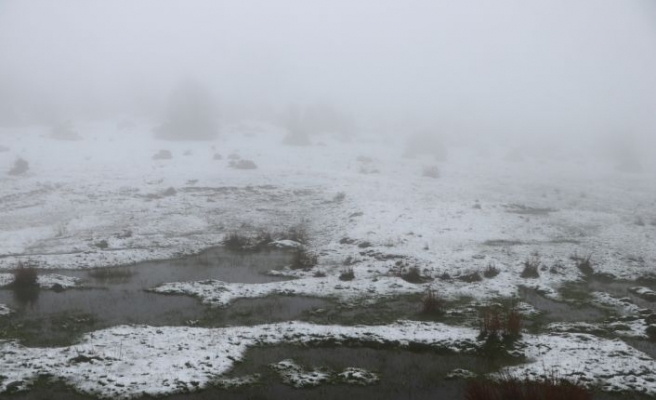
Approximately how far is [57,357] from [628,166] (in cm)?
6581

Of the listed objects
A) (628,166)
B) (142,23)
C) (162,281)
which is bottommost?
(162,281)

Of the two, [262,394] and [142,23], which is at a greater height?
[142,23]

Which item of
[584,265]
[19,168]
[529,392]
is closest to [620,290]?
[584,265]

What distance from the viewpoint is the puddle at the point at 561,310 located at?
14.5 metres

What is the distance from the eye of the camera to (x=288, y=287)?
672 inches

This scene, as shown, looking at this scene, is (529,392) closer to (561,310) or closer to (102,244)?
(561,310)

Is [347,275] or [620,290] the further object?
[347,275]

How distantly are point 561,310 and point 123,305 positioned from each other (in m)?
14.4

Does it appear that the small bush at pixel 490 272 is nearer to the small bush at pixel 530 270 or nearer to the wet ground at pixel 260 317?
the small bush at pixel 530 270

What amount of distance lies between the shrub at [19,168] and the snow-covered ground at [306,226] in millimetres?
801

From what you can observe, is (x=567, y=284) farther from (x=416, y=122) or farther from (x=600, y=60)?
(x=600, y=60)

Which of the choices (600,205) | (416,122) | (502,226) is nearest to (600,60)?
(416,122)

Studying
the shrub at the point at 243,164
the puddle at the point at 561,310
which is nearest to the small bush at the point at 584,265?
the puddle at the point at 561,310

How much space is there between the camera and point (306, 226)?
2742cm
